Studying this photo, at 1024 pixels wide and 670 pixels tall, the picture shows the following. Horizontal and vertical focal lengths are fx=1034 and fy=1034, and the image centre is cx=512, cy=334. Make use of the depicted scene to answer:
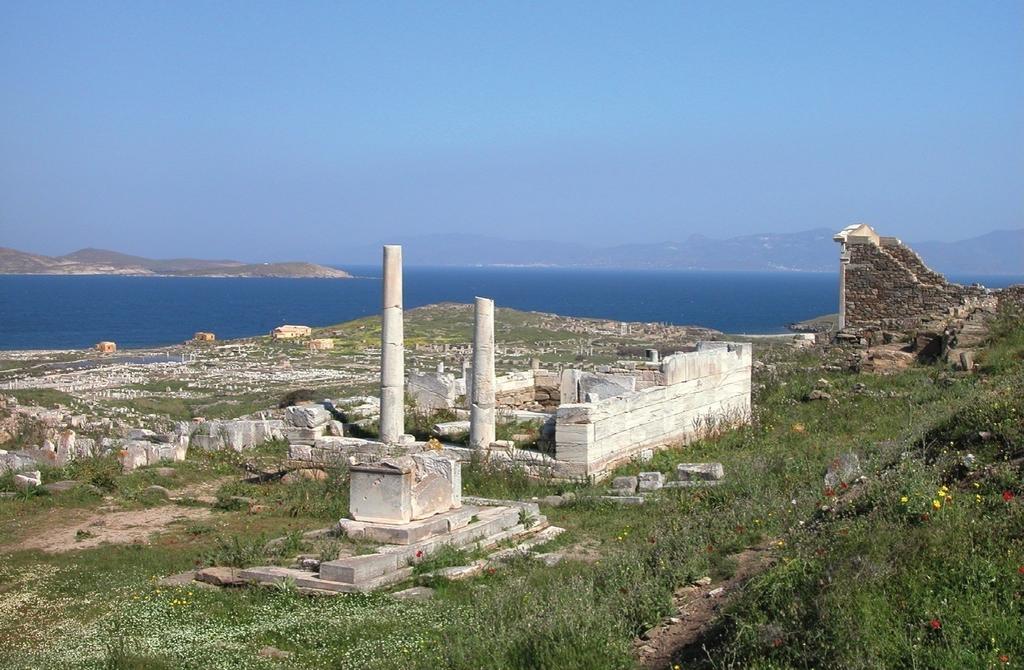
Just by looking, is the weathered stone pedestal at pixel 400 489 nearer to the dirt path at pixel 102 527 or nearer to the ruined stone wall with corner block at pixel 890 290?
the dirt path at pixel 102 527

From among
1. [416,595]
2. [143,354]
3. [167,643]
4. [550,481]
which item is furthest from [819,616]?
[143,354]

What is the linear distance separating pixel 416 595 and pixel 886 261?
21168mm

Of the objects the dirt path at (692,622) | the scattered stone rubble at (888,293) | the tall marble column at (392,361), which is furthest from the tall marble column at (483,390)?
the scattered stone rubble at (888,293)

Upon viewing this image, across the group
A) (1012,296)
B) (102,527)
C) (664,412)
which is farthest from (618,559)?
(1012,296)

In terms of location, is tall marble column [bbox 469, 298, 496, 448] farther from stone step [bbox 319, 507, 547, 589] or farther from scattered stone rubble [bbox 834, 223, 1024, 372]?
scattered stone rubble [bbox 834, 223, 1024, 372]

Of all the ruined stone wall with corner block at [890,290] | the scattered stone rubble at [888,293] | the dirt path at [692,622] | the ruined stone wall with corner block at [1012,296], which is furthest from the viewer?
the ruined stone wall with corner block at [890,290]

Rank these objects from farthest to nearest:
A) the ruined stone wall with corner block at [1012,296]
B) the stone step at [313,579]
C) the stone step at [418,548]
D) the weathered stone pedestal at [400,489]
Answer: the ruined stone wall with corner block at [1012,296]
the weathered stone pedestal at [400,489]
the stone step at [418,548]
the stone step at [313,579]

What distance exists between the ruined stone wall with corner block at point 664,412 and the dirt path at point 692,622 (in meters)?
7.14

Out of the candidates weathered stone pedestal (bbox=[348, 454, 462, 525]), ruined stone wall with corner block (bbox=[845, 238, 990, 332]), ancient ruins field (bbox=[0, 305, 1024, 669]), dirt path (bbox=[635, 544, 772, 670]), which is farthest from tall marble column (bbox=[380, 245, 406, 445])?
ruined stone wall with corner block (bbox=[845, 238, 990, 332])

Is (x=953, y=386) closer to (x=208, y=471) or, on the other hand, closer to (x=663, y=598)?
(x=663, y=598)

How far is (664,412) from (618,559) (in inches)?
353

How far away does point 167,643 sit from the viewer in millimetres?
8820

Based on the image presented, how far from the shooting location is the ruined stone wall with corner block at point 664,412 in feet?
54.7

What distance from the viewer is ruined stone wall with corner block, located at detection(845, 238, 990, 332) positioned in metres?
27.7
